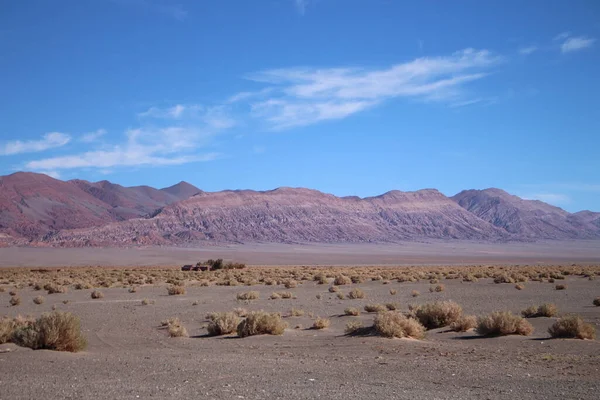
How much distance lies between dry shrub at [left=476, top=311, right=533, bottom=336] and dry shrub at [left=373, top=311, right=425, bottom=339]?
162cm

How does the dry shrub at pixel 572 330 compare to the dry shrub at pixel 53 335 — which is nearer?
the dry shrub at pixel 53 335

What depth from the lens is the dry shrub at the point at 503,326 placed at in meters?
14.8

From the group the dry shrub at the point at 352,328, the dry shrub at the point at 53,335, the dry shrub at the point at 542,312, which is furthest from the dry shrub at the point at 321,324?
the dry shrub at the point at 53,335

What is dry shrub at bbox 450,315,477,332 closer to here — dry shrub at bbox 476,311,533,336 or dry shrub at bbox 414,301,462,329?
dry shrub at bbox 414,301,462,329

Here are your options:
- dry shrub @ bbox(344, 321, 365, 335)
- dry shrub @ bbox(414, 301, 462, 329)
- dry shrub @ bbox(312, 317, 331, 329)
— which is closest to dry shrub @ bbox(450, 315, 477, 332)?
dry shrub @ bbox(414, 301, 462, 329)

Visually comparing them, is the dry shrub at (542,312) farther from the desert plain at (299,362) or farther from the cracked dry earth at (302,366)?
the cracked dry earth at (302,366)

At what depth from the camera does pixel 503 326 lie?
1477 centimetres

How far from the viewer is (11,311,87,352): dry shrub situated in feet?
40.2

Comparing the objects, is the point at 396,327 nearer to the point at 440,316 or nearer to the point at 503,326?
the point at 503,326

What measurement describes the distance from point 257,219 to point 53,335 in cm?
13906

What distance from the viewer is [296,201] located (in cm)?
16562

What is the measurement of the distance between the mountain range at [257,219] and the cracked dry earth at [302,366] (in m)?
114

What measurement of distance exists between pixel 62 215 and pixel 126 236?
1543 inches

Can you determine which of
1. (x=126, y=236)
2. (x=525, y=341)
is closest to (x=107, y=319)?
(x=525, y=341)
